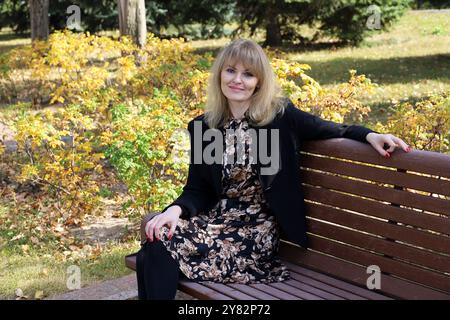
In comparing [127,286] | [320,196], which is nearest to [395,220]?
[320,196]

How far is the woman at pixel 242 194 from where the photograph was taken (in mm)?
3215

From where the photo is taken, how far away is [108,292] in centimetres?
394

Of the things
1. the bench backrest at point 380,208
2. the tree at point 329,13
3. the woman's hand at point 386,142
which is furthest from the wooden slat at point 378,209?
the tree at point 329,13

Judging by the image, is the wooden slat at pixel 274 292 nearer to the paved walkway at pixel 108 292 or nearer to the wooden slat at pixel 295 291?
the wooden slat at pixel 295 291

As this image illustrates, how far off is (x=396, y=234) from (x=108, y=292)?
175 centimetres

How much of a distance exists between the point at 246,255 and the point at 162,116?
1.87 meters

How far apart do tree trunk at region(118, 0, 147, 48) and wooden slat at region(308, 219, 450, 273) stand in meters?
6.14

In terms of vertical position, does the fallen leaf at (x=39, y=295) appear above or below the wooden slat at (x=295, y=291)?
below

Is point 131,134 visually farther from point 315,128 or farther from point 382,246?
point 382,246

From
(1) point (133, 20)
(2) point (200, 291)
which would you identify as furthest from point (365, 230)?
(1) point (133, 20)

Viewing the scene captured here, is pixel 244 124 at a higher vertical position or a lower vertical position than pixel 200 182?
higher

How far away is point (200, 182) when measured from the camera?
3.50 meters

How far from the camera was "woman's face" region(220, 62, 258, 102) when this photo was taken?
10.9 feet

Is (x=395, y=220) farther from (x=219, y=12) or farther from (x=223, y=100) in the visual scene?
(x=219, y=12)
